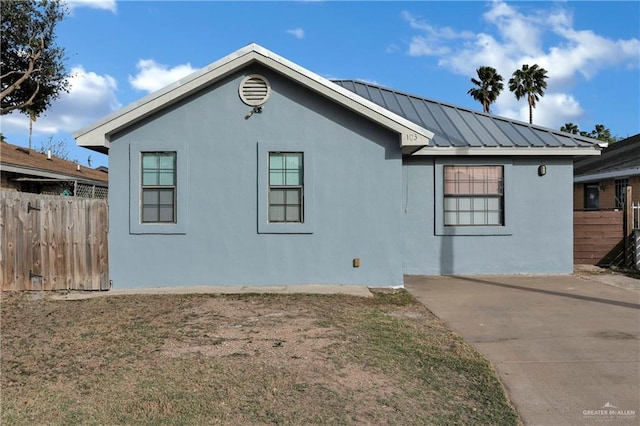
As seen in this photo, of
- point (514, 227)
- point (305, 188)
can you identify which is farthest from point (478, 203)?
point (305, 188)

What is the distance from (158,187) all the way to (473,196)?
7.04 meters

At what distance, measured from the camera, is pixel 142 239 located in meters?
9.39

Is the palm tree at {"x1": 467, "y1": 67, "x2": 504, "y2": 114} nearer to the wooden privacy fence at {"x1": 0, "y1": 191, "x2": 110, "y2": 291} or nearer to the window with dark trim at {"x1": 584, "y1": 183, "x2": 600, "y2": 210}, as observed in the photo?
the window with dark trim at {"x1": 584, "y1": 183, "x2": 600, "y2": 210}

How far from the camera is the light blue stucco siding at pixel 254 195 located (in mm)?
9406

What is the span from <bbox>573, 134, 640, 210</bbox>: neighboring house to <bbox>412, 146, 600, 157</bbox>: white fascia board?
24.7 feet

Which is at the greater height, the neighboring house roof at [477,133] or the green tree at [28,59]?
the green tree at [28,59]

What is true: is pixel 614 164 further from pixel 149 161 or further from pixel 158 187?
pixel 149 161

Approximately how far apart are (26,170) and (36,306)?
8594 mm

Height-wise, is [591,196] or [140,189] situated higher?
[591,196]

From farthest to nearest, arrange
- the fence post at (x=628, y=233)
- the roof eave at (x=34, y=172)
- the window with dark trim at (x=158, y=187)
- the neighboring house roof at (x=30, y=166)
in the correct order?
the neighboring house roof at (x=30, y=166), the roof eave at (x=34, y=172), the fence post at (x=628, y=233), the window with dark trim at (x=158, y=187)

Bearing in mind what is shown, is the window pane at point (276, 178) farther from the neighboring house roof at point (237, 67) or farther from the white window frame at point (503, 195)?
the white window frame at point (503, 195)

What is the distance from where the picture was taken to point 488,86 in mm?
40219

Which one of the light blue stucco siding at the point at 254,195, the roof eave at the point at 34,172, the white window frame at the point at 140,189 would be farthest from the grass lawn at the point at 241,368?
the roof eave at the point at 34,172

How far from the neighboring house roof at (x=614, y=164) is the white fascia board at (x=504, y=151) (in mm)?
8463
